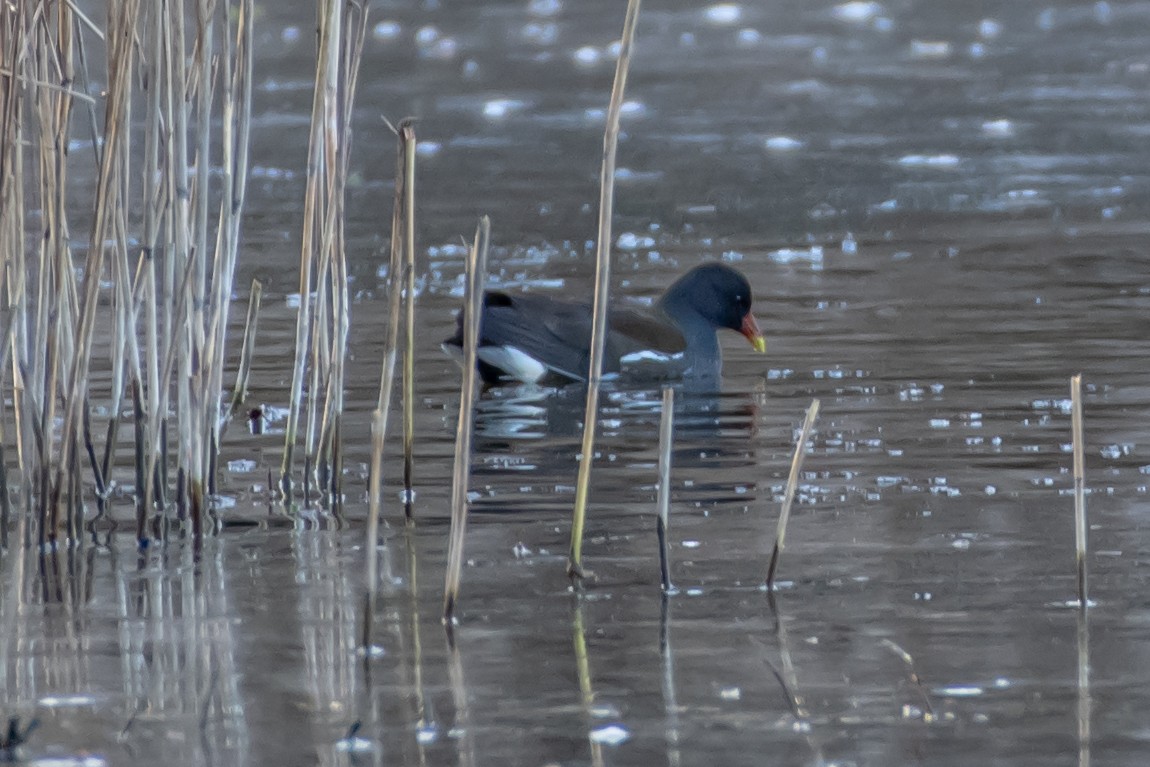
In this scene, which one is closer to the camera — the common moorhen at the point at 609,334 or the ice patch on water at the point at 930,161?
the common moorhen at the point at 609,334

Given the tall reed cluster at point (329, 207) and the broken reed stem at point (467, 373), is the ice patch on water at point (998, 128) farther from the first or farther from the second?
the broken reed stem at point (467, 373)

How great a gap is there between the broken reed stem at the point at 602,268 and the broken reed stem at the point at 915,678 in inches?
32.8

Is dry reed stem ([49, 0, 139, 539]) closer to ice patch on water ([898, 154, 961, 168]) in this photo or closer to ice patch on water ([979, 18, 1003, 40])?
ice patch on water ([898, 154, 961, 168])

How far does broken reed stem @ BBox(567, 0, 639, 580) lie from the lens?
535cm

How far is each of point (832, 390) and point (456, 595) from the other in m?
3.91

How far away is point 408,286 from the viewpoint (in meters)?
6.65

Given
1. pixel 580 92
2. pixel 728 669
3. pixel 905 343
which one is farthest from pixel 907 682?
pixel 580 92

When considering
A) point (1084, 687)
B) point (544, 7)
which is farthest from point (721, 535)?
point (544, 7)

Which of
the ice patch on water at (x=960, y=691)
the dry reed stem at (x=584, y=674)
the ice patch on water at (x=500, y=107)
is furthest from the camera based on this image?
the ice patch on water at (x=500, y=107)

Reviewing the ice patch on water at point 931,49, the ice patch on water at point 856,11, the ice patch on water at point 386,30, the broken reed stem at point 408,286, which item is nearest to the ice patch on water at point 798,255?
the broken reed stem at point 408,286

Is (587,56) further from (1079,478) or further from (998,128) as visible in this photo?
(1079,478)

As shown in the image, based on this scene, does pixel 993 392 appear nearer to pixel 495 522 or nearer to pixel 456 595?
pixel 495 522

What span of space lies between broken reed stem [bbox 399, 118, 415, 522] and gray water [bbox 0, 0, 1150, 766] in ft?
0.66

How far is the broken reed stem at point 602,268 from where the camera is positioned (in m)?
5.35
